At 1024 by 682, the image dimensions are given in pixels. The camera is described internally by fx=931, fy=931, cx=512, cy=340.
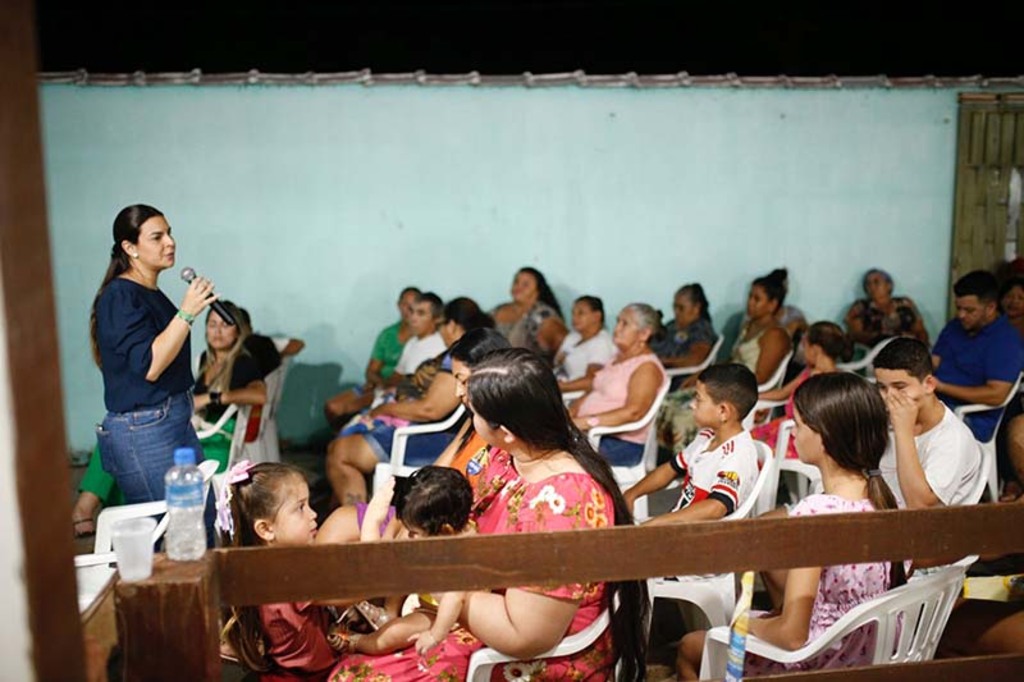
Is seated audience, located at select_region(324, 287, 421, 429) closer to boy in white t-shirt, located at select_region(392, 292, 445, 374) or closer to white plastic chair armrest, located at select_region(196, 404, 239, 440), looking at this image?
boy in white t-shirt, located at select_region(392, 292, 445, 374)

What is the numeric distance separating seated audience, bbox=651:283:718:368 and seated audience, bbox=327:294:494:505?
5.57 ft

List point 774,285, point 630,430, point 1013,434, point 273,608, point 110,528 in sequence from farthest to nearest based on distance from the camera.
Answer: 1. point 774,285
2. point 630,430
3. point 1013,434
4. point 110,528
5. point 273,608

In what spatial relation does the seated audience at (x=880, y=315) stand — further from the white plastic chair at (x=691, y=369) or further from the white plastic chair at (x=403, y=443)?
the white plastic chair at (x=403, y=443)

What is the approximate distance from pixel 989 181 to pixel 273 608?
5990 mm

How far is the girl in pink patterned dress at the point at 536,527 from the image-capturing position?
205 cm

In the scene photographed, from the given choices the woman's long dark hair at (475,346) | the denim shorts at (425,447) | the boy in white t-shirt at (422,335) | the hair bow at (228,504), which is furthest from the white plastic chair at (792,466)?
the hair bow at (228,504)

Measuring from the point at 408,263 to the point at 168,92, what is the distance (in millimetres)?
1864

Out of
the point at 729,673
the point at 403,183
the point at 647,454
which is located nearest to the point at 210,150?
the point at 403,183

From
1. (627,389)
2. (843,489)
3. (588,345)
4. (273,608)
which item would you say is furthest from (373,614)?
(588,345)

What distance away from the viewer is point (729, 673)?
194cm

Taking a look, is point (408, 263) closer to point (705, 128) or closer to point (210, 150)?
point (210, 150)

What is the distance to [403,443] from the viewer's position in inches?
168

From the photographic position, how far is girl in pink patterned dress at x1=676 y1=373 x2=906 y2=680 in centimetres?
236

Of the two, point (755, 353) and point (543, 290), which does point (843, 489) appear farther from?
point (543, 290)
